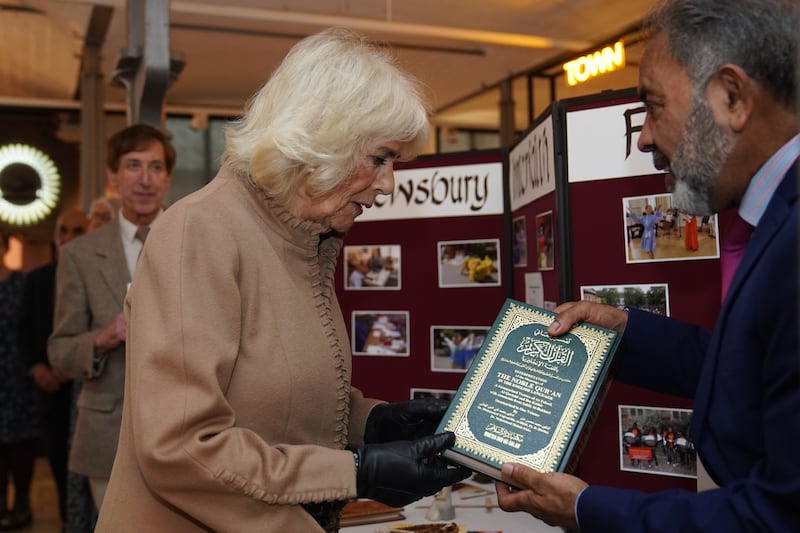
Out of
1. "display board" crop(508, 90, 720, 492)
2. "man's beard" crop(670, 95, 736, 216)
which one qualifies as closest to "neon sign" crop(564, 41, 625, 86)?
"display board" crop(508, 90, 720, 492)

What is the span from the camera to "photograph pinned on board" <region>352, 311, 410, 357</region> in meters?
2.79

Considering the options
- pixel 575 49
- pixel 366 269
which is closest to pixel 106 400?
pixel 366 269

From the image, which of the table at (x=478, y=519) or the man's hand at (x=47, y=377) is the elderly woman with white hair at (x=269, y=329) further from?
the man's hand at (x=47, y=377)

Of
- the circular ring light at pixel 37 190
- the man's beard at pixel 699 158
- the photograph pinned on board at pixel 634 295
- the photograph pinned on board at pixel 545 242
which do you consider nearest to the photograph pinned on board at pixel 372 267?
the photograph pinned on board at pixel 545 242

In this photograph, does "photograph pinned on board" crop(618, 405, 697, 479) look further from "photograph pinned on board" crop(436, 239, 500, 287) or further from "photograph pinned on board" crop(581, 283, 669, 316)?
"photograph pinned on board" crop(436, 239, 500, 287)

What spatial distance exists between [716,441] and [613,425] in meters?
0.84

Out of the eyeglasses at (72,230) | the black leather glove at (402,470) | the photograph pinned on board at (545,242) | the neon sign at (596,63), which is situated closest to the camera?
the black leather glove at (402,470)

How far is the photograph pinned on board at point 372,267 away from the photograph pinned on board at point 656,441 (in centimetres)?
99

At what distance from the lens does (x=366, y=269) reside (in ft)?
9.30

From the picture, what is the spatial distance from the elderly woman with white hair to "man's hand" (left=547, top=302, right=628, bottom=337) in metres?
0.33

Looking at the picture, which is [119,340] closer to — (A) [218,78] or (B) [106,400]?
(B) [106,400]

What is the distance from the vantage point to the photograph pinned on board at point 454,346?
265 cm

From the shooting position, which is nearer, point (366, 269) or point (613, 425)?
point (613, 425)

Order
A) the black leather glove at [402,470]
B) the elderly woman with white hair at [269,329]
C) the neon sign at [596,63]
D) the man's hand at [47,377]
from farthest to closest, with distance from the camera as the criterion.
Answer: the neon sign at [596,63] → the man's hand at [47,377] → the black leather glove at [402,470] → the elderly woman with white hair at [269,329]
